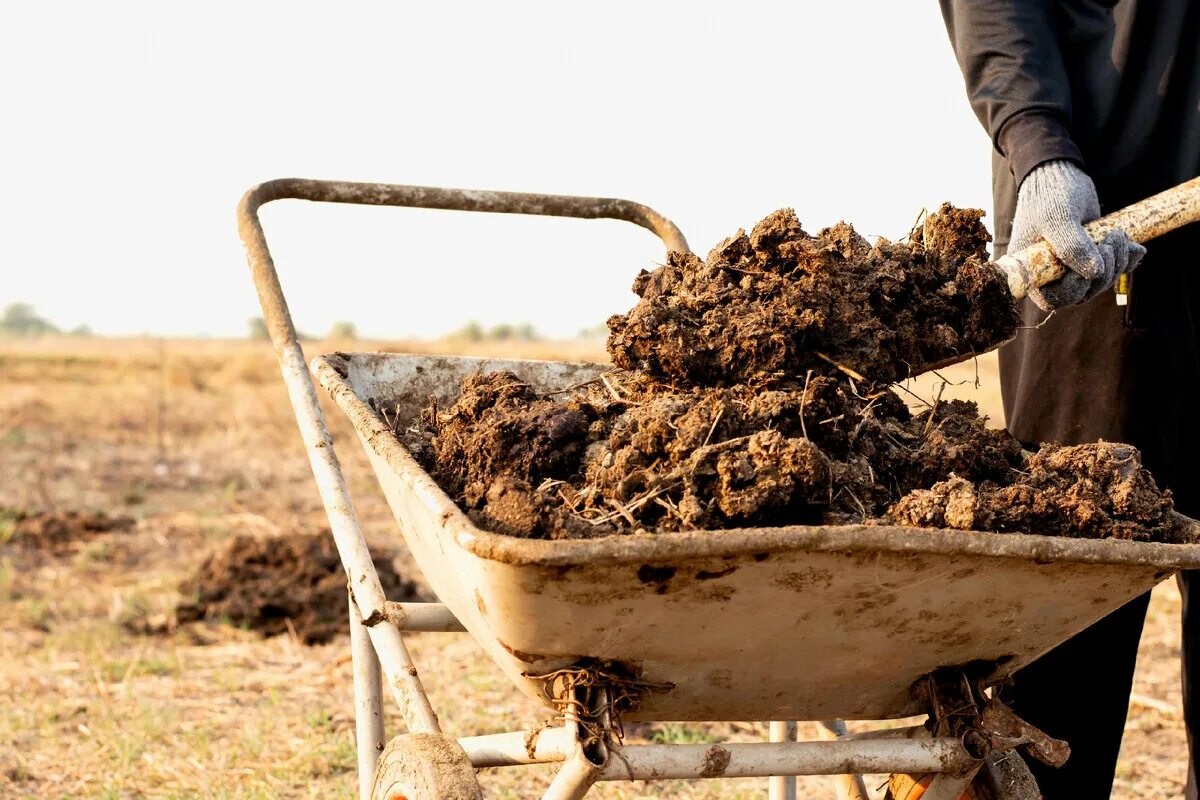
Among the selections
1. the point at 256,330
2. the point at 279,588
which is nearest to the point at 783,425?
the point at 279,588

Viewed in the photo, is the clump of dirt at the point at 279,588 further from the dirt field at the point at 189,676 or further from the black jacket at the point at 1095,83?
the black jacket at the point at 1095,83

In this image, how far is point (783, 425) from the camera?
177 centimetres

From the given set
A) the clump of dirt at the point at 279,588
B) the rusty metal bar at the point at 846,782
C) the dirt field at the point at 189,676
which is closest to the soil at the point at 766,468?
the rusty metal bar at the point at 846,782

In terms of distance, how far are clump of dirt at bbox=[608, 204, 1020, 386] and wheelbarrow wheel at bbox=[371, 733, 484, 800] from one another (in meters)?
0.70

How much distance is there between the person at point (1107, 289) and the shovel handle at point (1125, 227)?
0.57 ft

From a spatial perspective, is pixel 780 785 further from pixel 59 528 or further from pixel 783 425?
pixel 59 528

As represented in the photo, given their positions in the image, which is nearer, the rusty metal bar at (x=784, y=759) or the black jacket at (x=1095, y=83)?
the rusty metal bar at (x=784, y=759)

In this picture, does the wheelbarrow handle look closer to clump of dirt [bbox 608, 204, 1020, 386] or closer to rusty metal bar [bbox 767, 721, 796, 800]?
clump of dirt [bbox 608, 204, 1020, 386]

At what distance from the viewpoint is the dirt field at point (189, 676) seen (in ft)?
11.3

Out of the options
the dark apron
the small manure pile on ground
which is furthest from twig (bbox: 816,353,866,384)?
the dark apron

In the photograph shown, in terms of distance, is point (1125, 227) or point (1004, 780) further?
point (1125, 227)

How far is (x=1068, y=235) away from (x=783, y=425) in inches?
35.8

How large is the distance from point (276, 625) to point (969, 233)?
12.7ft

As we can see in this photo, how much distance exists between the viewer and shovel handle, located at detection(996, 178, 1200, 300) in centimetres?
231
